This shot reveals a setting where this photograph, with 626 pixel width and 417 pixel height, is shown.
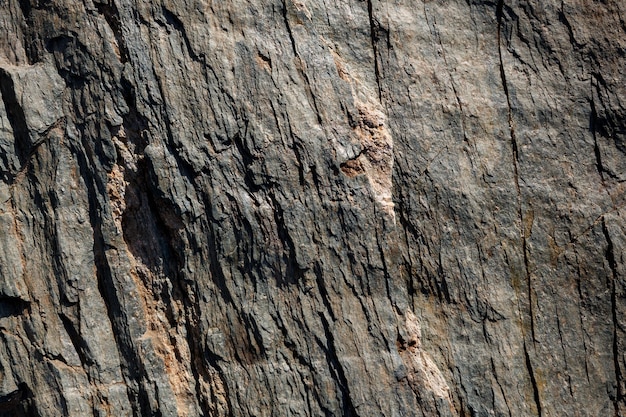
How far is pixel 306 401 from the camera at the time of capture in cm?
502

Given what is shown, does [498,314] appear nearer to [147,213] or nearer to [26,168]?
[147,213]

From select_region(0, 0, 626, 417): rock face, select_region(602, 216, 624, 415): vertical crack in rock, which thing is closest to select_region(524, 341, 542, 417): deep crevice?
select_region(0, 0, 626, 417): rock face

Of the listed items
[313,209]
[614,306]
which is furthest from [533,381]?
[313,209]

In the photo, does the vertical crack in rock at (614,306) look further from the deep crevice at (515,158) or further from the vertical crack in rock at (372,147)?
the vertical crack in rock at (372,147)

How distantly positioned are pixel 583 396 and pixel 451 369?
1.05 metres

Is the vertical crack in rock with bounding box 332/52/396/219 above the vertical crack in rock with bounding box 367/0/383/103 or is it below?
below

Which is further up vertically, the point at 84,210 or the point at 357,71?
the point at 357,71

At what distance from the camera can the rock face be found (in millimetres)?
5055

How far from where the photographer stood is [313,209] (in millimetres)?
5082

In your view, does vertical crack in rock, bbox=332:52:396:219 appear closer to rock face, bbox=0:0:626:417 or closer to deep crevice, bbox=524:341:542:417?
rock face, bbox=0:0:626:417

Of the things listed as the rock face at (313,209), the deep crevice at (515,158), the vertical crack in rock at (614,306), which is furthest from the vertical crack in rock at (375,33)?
the vertical crack in rock at (614,306)

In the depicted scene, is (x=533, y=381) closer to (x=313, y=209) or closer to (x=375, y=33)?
(x=313, y=209)

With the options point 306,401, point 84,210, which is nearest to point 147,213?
point 84,210

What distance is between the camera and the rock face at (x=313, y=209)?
5.05m
